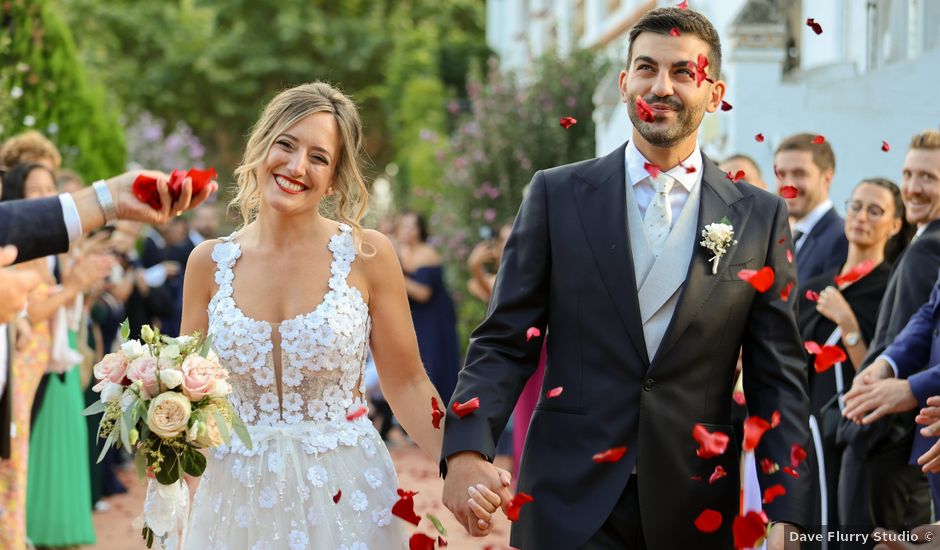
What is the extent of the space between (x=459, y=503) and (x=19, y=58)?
10663 mm

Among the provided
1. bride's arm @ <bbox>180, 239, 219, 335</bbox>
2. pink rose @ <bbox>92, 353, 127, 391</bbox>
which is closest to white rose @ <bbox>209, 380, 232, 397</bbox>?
pink rose @ <bbox>92, 353, 127, 391</bbox>

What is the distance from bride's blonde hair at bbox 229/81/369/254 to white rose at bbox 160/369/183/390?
3.10 feet

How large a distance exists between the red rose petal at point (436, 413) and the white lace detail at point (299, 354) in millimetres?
309

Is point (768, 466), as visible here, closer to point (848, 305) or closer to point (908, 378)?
point (908, 378)

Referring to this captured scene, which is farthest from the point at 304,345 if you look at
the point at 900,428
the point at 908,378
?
the point at 900,428

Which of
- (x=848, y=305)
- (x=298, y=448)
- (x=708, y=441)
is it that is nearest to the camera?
(x=708, y=441)

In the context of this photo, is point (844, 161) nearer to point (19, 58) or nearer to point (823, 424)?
point (823, 424)

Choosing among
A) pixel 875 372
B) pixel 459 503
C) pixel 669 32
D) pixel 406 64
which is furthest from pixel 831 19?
pixel 406 64

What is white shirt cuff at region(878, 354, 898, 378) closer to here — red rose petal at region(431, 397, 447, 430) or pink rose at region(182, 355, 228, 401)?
red rose petal at region(431, 397, 447, 430)

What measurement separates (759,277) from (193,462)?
1885 millimetres

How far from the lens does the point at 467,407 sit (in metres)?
4.00

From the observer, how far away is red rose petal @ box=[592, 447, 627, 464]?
13.0 ft

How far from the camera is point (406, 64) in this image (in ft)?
110

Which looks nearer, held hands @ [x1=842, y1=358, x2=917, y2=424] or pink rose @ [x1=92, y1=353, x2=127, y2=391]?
pink rose @ [x1=92, y1=353, x2=127, y2=391]
